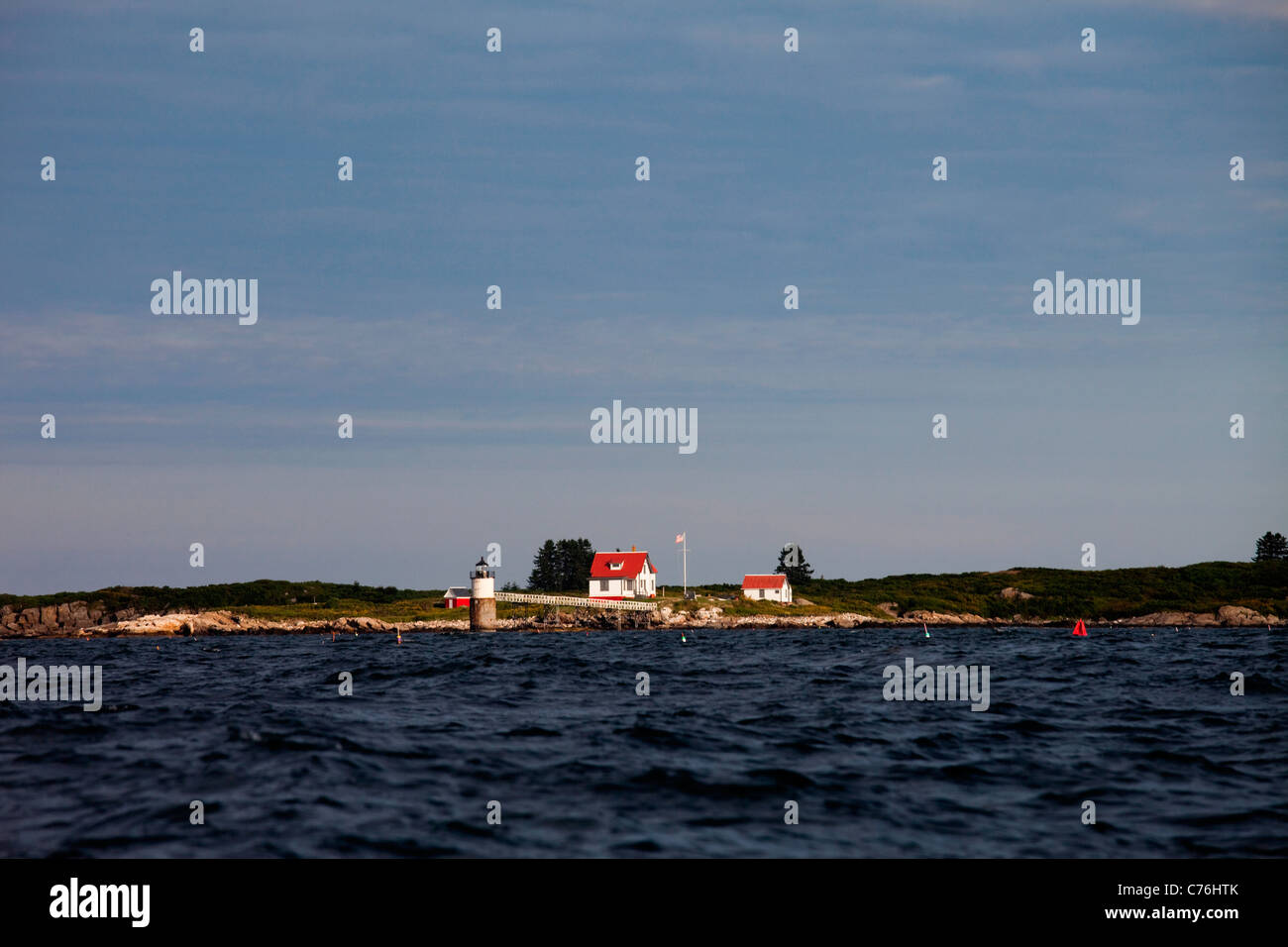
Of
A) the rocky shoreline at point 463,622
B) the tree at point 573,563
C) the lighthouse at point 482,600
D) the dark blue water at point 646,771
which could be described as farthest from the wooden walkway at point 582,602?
the dark blue water at point 646,771

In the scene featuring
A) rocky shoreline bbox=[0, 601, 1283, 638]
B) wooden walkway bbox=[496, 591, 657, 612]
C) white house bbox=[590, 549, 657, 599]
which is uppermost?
white house bbox=[590, 549, 657, 599]

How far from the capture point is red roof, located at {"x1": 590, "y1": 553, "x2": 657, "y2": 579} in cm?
11594

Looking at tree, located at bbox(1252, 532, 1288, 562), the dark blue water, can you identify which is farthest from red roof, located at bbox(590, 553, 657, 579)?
tree, located at bbox(1252, 532, 1288, 562)

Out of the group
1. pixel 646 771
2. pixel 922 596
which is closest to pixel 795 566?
pixel 922 596

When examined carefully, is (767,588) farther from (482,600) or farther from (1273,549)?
(1273,549)

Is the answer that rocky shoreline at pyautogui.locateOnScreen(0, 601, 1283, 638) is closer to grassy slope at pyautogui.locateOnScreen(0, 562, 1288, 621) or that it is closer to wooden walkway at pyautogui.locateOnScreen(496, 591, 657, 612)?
wooden walkway at pyautogui.locateOnScreen(496, 591, 657, 612)

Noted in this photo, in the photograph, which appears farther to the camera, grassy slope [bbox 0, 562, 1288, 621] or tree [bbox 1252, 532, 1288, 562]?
tree [bbox 1252, 532, 1288, 562]

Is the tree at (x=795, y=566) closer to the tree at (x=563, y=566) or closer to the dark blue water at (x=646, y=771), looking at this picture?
the tree at (x=563, y=566)

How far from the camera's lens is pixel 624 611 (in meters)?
104

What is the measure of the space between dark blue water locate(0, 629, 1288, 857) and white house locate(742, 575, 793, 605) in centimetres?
8564

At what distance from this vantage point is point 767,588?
118625 mm
